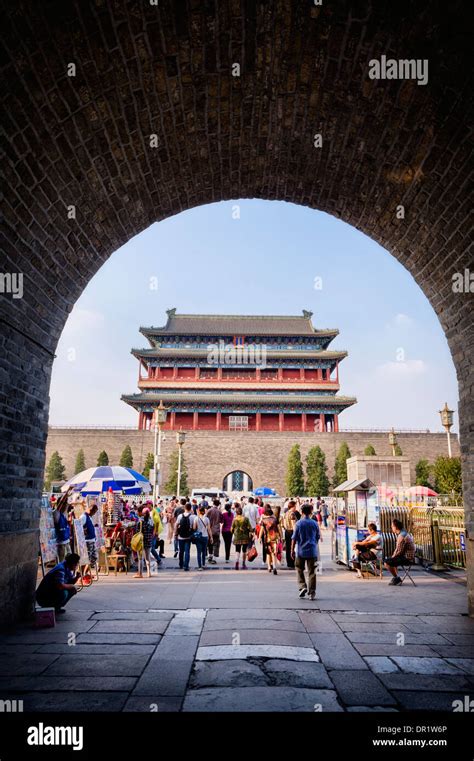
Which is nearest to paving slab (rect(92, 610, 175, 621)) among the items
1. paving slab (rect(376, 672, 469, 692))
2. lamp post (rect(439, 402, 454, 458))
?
paving slab (rect(376, 672, 469, 692))

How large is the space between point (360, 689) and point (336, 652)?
92cm

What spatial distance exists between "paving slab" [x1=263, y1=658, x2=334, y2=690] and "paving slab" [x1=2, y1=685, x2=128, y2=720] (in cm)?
115

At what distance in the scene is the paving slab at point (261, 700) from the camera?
3.25m

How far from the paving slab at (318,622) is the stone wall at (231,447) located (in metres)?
31.5

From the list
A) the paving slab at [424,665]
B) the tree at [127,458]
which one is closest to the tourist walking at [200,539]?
the paving slab at [424,665]

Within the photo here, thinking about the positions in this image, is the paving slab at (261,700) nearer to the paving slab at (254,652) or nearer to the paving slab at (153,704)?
the paving slab at (153,704)

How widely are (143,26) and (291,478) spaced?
33.5 m

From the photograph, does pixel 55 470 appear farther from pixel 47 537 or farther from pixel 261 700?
pixel 261 700

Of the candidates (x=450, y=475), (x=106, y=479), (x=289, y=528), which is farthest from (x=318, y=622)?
(x=450, y=475)

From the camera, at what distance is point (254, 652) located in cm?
445

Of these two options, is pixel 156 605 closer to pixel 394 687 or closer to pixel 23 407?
pixel 23 407

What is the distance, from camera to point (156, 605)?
666cm

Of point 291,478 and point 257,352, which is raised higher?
point 257,352

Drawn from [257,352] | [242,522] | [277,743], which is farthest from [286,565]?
[257,352]
